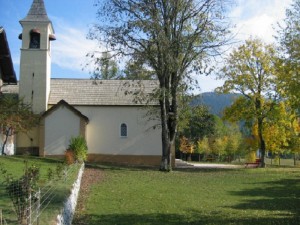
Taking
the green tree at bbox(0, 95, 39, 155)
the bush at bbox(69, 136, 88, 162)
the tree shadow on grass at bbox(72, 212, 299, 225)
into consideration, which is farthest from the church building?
the tree shadow on grass at bbox(72, 212, 299, 225)

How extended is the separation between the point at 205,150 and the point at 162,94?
40.5 metres

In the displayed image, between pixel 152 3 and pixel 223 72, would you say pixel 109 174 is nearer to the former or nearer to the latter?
pixel 152 3

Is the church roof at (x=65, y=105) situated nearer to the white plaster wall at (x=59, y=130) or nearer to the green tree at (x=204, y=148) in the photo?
the white plaster wall at (x=59, y=130)

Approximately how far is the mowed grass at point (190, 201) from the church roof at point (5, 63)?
11062 millimetres

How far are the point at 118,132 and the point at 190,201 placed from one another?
2134 cm

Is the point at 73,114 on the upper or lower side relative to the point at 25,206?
upper

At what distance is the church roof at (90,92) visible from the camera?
122 feet

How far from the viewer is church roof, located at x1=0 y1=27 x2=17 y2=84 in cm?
2706

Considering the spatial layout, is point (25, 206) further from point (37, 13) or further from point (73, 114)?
point (37, 13)

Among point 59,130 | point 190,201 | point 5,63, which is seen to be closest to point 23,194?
point 190,201

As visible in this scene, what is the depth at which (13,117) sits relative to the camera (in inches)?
1109

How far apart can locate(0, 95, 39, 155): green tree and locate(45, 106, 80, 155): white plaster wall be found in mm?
3493

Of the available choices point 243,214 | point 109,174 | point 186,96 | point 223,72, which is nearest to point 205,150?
point 223,72

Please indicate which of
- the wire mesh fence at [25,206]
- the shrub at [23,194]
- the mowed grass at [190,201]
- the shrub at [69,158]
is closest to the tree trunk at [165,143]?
the mowed grass at [190,201]
